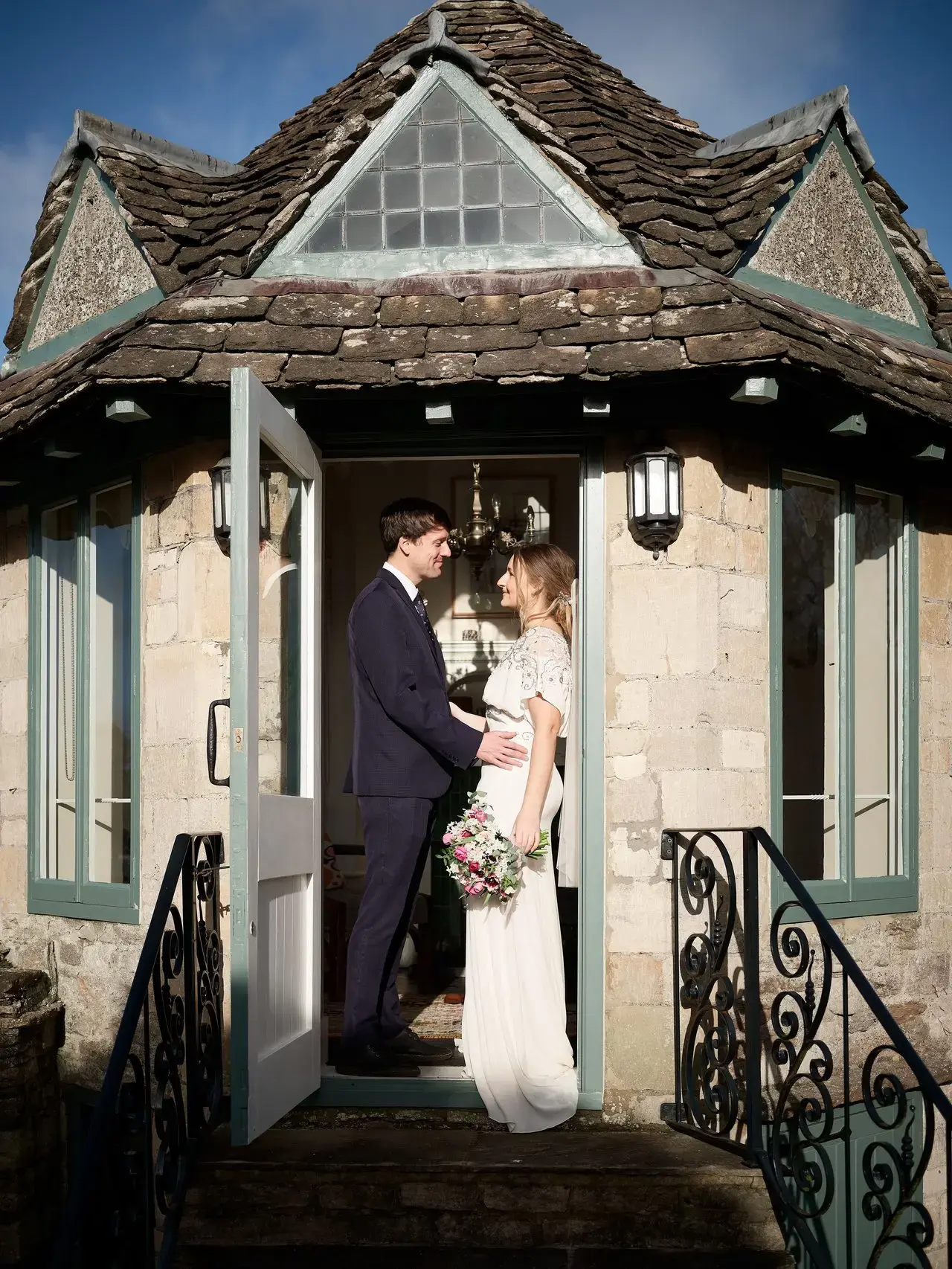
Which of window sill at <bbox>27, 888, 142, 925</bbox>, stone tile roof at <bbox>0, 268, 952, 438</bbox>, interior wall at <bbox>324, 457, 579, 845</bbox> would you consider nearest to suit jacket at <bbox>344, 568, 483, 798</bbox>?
stone tile roof at <bbox>0, 268, 952, 438</bbox>

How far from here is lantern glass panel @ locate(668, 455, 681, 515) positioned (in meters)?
5.16

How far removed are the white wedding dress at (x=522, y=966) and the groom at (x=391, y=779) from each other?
159 millimetres

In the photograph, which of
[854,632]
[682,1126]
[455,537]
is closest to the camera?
[682,1126]

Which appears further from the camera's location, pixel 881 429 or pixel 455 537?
pixel 455 537

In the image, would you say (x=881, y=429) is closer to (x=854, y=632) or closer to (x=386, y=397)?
(x=854, y=632)

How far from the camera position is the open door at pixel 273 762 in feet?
14.1

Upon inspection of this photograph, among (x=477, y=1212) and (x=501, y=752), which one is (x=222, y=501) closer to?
(x=501, y=752)

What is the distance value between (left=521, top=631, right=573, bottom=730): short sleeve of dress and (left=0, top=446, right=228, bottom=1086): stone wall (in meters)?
1.27

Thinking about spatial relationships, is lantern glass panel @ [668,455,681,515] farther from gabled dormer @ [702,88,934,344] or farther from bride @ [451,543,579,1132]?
gabled dormer @ [702,88,934,344]

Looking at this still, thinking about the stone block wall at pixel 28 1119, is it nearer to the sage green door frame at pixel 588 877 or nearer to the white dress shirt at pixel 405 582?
the sage green door frame at pixel 588 877

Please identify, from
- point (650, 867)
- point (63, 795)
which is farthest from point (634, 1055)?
point (63, 795)

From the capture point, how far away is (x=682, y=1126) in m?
4.80

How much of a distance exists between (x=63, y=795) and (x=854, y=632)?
3.82m

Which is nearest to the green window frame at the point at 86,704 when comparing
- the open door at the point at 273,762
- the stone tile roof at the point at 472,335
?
the stone tile roof at the point at 472,335
